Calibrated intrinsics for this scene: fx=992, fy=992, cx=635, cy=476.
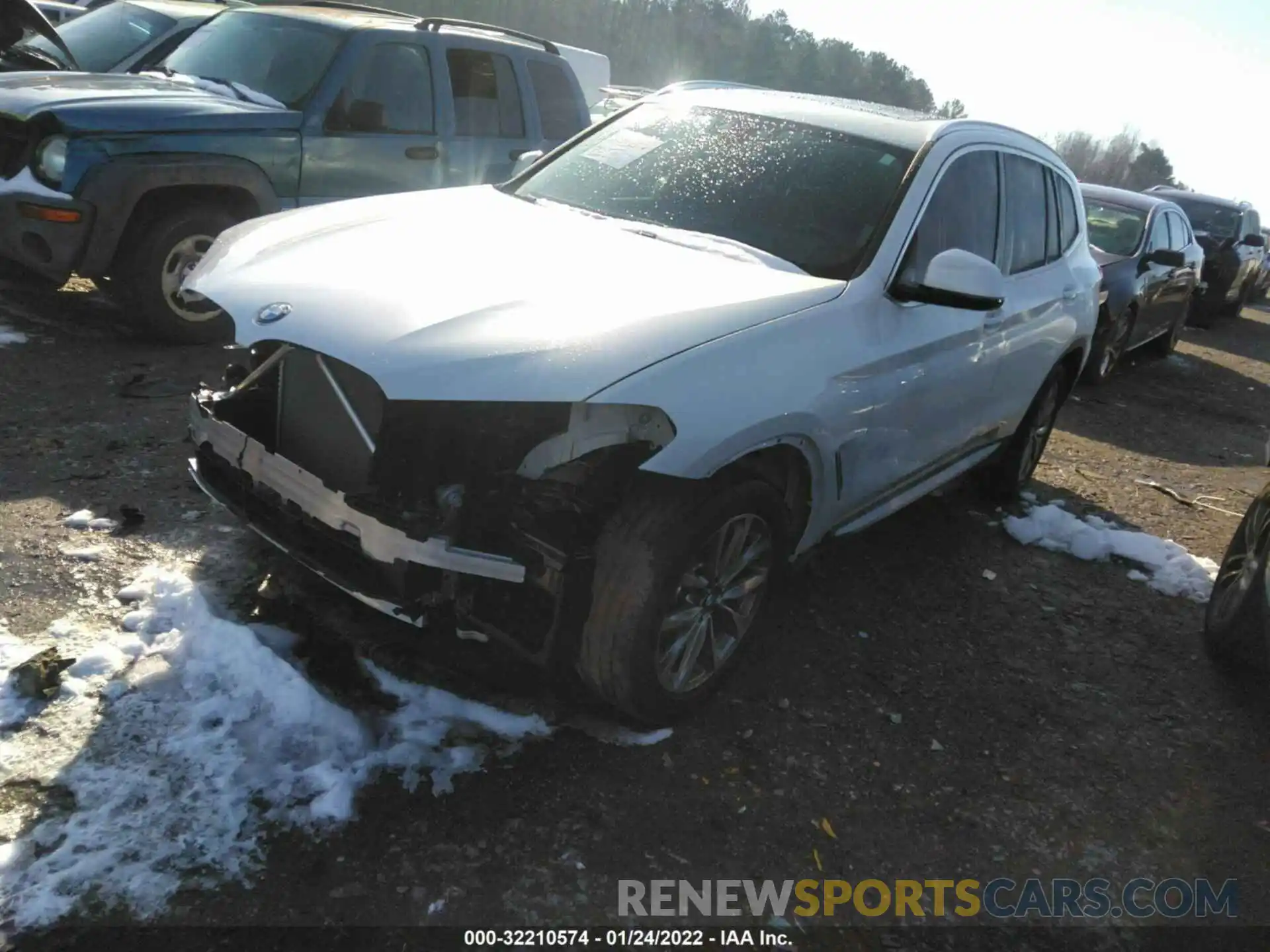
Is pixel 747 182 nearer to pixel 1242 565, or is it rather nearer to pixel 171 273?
pixel 1242 565

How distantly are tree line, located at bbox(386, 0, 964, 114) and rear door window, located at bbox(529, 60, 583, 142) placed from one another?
7033 centimetres

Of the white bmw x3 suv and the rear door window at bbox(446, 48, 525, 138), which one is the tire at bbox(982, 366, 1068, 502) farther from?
the rear door window at bbox(446, 48, 525, 138)

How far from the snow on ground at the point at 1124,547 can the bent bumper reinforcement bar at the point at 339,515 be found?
3.52 meters

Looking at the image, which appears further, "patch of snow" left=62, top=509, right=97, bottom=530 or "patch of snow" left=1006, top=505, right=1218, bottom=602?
"patch of snow" left=1006, top=505, right=1218, bottom=602

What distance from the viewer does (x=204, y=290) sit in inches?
120

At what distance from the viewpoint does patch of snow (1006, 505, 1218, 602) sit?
16.0 ft

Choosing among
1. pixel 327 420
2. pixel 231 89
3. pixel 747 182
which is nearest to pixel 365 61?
pixel 231 89

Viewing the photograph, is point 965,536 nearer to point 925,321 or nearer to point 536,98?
point 925,321

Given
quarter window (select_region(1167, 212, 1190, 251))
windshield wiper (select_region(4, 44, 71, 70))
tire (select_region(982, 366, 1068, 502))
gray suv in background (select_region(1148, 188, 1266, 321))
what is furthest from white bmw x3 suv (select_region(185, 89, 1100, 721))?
gray suv in background (select_region(1148, 188, 1266, 321))

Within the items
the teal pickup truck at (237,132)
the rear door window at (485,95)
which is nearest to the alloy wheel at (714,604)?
the teal pickup truck at (237,132)

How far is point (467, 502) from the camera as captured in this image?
104 inches

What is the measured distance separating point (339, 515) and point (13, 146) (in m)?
4.15

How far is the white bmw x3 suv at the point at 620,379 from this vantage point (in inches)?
103

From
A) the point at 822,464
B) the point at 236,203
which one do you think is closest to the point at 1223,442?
the point at 822,464
